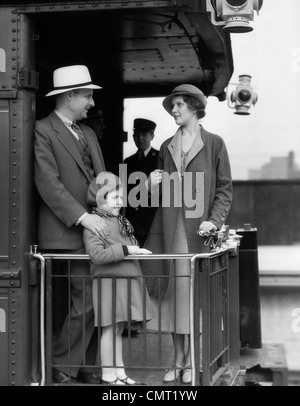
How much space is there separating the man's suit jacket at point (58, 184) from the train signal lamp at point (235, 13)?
130cm

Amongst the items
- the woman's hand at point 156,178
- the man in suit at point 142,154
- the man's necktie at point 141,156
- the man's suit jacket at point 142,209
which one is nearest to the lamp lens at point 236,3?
the woman's hand at point 156,178

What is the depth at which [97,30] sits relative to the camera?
21.0ft

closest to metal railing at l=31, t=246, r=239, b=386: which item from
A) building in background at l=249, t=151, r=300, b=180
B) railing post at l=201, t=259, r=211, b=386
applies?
railing post at l=201, t=259, r=211, b=386

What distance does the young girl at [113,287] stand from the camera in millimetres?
5195

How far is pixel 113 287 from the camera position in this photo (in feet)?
17.0

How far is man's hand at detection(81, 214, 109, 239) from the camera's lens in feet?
17.0

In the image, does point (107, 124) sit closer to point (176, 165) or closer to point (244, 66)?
point (176, 165)

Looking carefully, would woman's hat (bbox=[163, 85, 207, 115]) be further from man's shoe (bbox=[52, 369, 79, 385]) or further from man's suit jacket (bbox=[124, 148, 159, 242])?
man's shoe (bbox=[52, 369, 79, 385])

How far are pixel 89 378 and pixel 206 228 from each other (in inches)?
51.4

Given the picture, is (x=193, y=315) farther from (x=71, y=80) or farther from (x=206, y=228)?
(x=71, y=80)

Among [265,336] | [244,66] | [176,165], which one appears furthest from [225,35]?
[244,66]

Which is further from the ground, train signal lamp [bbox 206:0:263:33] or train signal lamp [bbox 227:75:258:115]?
train signal lamp [bbox 227:75:258:115]

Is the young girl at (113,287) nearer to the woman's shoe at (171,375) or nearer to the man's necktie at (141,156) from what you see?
the woman's shoe at (171,375)

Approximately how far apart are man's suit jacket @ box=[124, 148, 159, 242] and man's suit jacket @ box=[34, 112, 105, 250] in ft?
6.68
